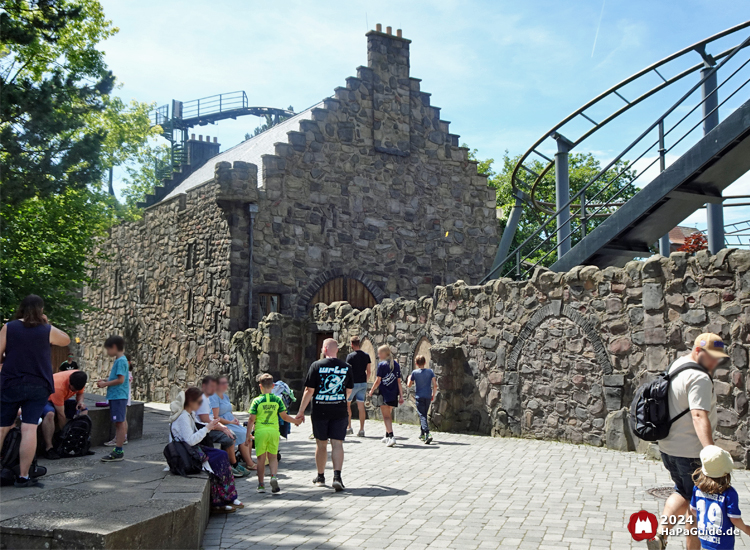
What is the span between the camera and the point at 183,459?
6410mm

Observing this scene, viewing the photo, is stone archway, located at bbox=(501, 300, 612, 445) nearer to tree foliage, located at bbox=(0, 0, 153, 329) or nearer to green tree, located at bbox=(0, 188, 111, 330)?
tree foliage, located at bbox=(0, 0, 153, 329)

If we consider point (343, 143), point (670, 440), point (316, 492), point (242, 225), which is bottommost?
point (316, 492)

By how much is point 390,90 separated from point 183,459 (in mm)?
15518

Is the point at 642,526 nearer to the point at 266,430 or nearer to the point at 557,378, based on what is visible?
the point at 266,430

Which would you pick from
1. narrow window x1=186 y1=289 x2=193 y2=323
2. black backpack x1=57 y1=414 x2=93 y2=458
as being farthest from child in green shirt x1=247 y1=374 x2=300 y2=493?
narrow window x1=186 y1=289 x2=193 y2=323

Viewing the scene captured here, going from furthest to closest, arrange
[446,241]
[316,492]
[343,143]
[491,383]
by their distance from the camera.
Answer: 1. [446,241]
2. [343,143]
3. [491,383]
4. [316,492]

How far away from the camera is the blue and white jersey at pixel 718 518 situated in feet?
13.6

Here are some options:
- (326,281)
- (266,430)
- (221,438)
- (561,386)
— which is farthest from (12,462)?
(326,281)

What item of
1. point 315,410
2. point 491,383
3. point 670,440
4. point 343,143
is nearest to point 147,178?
point 343,143

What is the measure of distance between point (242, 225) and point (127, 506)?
13.2 meters

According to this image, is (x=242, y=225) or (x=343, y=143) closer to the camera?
(x=242, y=225)

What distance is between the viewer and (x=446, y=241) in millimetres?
21016

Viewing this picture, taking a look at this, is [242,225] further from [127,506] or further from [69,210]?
[127,506]

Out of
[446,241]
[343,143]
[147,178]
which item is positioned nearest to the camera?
[343,143]
